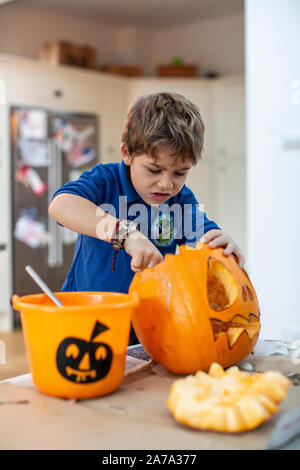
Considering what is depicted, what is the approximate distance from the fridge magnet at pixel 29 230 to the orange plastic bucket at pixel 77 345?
319 cm

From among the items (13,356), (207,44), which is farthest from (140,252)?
(207,44)

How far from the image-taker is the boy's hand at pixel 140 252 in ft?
2.51

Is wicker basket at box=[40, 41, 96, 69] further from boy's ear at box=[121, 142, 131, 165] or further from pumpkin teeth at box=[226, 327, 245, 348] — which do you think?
pumpkin teeth at box=[226, 327, 245, 348]

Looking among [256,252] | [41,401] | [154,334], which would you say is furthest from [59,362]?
[256,252]

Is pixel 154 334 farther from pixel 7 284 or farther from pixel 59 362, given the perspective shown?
pixel 7 284

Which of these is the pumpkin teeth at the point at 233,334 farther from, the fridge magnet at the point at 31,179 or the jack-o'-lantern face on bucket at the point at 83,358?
the fridge magnet at the point at 31,179

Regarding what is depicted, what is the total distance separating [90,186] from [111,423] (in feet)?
1.73

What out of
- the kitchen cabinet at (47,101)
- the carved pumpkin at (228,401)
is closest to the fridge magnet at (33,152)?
the kitchen cabinet at (47,101)

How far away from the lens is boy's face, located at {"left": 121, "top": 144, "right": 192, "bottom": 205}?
0.93 m

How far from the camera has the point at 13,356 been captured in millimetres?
3066

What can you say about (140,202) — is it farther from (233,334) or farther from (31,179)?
(31,179)

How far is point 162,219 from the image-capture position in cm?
109
